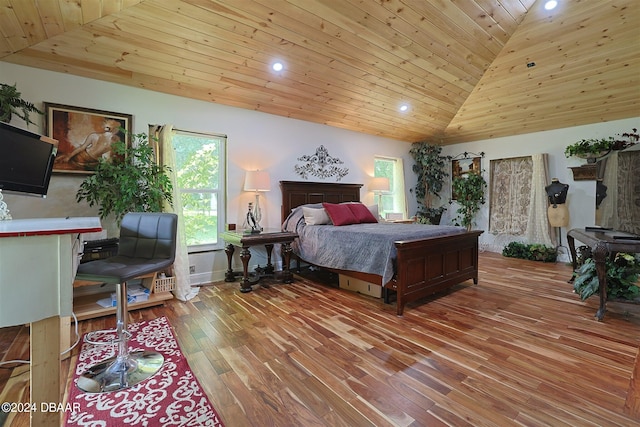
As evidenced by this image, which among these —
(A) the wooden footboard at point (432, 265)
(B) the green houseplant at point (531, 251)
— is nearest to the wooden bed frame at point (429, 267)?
(A) the wooden footboard at point (432, 265)

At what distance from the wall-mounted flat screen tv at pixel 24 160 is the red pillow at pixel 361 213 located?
3253mm

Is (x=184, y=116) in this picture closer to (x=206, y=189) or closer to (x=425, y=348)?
(x=206, y=189)

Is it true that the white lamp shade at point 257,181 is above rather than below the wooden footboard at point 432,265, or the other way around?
above

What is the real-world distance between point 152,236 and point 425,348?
85.7 inches

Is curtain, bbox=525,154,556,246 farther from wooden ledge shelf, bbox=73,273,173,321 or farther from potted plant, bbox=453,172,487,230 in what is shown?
wooden ledge shelf, bbox=73,273,173,321

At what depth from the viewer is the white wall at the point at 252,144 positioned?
283 centimetres

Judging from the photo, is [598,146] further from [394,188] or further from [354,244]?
[354,244]

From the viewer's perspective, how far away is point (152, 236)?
6.79ft

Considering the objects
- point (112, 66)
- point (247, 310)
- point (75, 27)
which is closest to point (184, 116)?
point (112, 66)

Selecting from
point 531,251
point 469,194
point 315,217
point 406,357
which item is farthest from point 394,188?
point 406,357

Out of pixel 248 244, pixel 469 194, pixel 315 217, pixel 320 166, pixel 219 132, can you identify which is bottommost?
pixel 248 244

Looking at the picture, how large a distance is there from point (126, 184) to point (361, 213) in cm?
292

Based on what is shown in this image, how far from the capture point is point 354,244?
3219 mm

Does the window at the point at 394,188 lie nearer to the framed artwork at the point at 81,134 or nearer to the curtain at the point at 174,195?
the curtain at the point at 174,195
